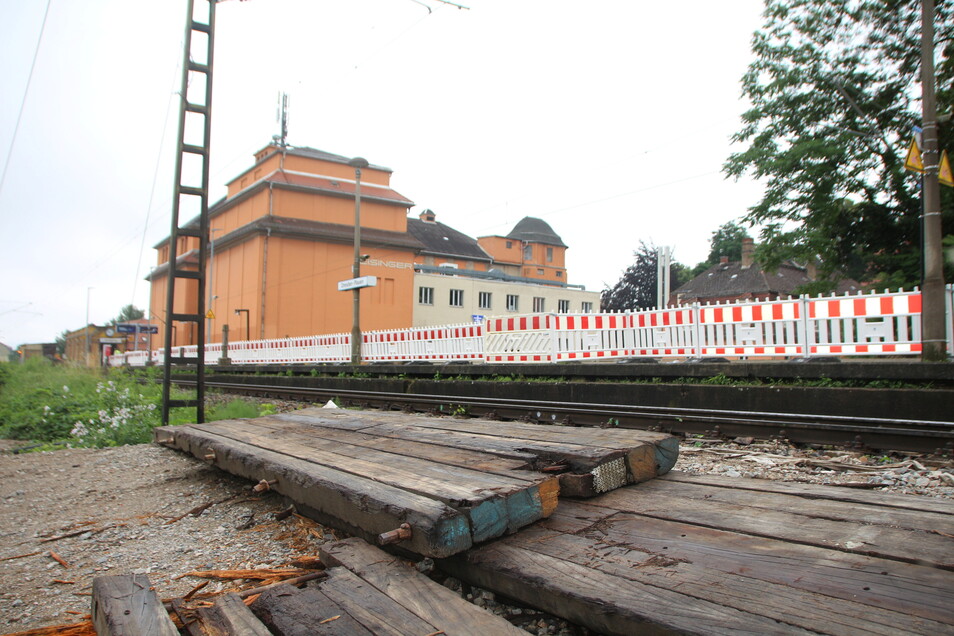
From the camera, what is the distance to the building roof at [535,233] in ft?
249

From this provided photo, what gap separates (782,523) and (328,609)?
1867 mm

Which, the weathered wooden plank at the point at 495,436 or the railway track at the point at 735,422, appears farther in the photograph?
Answer: the railway track at the point at 735,422

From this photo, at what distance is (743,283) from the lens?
60.8m

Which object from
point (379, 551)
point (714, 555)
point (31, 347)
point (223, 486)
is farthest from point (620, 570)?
point (31, 347)

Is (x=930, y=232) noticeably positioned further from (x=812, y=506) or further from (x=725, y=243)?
(x=725, y=243)

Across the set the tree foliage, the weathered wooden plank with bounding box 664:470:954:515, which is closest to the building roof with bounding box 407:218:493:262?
the tree foliage

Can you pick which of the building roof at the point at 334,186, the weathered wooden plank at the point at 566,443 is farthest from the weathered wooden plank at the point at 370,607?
the building roof at the point at 334,186

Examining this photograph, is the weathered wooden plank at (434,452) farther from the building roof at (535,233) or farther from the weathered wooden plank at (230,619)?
the building roof at (535,233)

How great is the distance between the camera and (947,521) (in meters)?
2.54

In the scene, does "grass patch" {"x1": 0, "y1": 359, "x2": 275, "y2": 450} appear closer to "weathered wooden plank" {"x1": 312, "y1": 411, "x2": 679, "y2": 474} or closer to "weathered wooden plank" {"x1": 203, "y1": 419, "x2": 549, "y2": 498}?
"weathered wooden plank" {"x1": 203, "y1": 419, "x2": 549, "y2": 498}

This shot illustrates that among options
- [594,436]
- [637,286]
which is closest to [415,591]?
[594,436]

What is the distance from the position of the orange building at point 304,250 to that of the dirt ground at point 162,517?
108 ft

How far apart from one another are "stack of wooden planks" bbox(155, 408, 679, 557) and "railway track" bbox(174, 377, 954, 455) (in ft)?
12.9

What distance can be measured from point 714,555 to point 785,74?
25674mm
